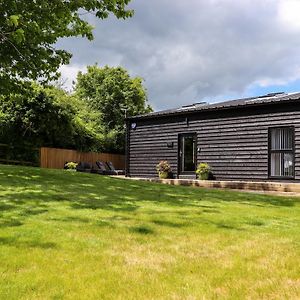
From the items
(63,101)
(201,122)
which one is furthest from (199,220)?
(63,101)

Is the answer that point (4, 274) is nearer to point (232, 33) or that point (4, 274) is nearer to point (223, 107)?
point (223, 107)

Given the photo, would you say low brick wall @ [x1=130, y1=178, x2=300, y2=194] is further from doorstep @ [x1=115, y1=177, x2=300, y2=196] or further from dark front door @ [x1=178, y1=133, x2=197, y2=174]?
dark front door @ [x1=178, y1=133, x2=197, y2=174]

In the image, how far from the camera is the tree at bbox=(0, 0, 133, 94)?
11786 millimetres

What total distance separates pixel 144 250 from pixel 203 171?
12.6 metres

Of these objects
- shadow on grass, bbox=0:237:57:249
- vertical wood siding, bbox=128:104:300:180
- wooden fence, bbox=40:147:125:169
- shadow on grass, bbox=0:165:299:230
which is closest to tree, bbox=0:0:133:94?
shadow on grass, bbox=0:165:299:230

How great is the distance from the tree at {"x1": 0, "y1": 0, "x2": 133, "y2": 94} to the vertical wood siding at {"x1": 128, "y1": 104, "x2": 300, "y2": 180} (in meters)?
6.08

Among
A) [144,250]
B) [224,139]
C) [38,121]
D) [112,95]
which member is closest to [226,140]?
[224,139]

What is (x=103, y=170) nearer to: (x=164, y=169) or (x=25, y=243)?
(x=164, y=169)

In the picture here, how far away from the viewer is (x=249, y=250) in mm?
4633

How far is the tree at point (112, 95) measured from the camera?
38253 mm

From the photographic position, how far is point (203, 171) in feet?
55.6

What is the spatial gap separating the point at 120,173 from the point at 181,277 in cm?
2221

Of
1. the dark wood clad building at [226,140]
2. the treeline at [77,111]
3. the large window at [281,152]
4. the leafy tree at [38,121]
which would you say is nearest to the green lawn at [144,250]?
the large window at [281,152]

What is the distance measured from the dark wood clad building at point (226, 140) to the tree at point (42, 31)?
6047 millimetres
